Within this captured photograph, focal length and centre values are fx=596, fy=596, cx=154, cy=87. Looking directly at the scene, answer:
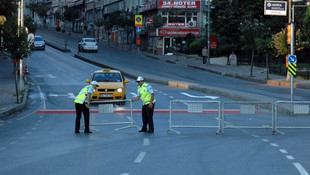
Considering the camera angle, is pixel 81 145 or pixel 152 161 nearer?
pixel 152 161

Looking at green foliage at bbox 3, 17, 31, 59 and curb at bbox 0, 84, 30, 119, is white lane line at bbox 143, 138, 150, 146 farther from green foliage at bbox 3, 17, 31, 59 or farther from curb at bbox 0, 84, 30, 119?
green foliage at bbox 3, 17, 31, 59

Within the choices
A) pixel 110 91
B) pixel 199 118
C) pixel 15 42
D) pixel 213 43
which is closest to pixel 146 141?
pixel 199 118

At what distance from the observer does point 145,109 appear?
18.1m

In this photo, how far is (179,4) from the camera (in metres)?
80.6

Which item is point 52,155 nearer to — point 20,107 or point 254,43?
point 20,107

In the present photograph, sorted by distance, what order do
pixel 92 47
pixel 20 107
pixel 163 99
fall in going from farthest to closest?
pixel 92 47 → pixel 163 99 → pixel 20 107

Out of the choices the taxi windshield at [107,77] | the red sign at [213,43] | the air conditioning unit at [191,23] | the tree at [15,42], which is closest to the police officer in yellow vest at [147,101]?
the taxi windshield at [107,77]

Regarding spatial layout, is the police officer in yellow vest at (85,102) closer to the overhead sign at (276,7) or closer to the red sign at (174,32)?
the overhead sign at (276,7)

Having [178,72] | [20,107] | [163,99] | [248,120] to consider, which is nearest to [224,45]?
[178,72]

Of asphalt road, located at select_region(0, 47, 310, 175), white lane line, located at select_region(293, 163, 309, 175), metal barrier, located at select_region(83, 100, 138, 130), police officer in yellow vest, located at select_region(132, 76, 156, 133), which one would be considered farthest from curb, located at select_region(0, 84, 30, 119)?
white lane line, located at select_region(293, 163, 309, 175)

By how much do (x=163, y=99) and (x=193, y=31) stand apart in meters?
50.5

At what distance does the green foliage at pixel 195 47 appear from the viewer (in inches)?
2933

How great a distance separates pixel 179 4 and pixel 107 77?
52469 mm

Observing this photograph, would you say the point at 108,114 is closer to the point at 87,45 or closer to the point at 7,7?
the point at 7,7
